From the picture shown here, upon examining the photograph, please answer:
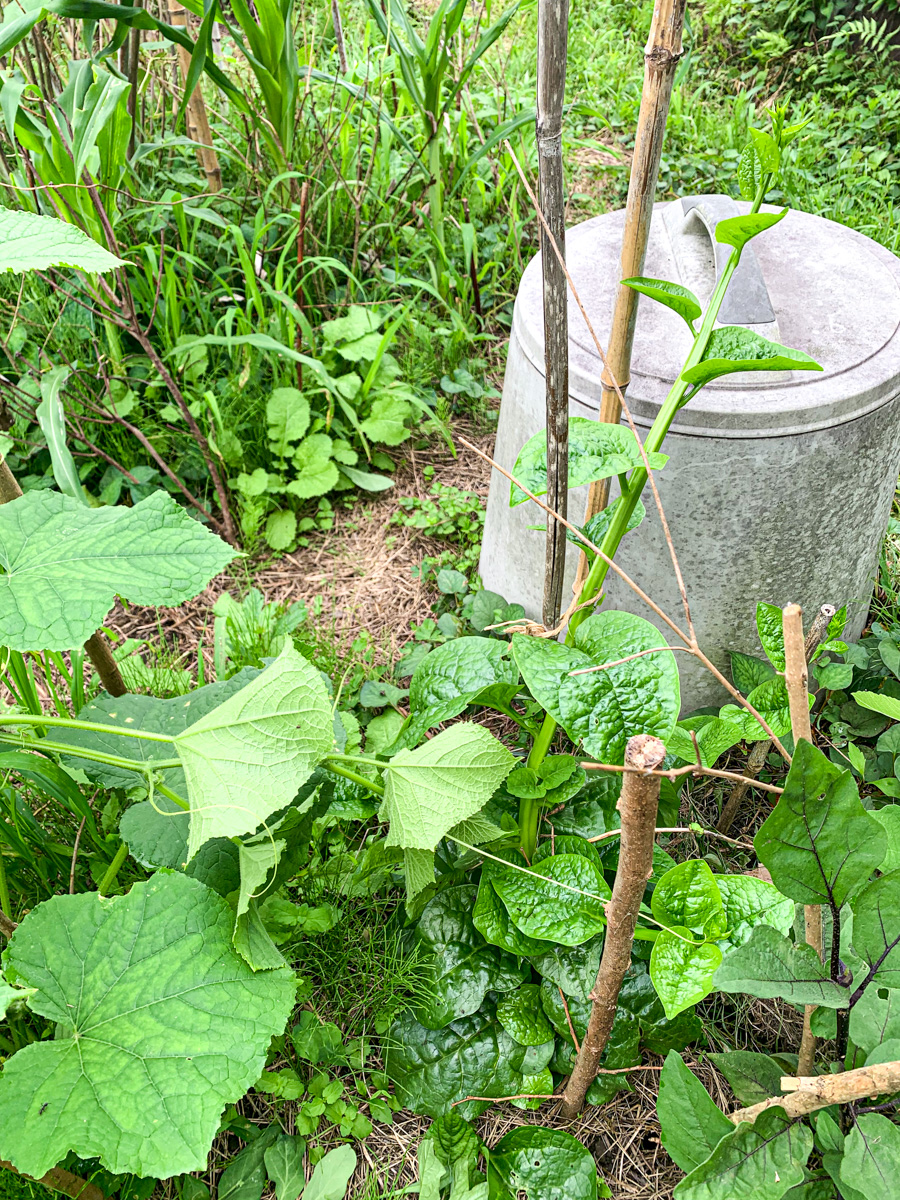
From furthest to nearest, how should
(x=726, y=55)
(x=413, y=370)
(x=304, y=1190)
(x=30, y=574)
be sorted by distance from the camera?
(x=726, y=55) < (x=413, y=370) < (x=304, y=1190) < (x=30, y=574)

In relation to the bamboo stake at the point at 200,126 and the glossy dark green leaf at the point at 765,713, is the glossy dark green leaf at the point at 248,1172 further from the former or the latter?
the bamboo stake at the point at 200,126

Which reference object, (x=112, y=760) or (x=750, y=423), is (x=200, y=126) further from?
(x=112, y=760)

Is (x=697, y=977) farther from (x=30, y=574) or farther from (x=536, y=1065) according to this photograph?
(x=30, y=574)

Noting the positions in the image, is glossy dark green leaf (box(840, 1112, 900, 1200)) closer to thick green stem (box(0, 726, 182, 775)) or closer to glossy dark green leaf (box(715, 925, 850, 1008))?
glossy dark green leaf (box(715, 925, 850, 1008))

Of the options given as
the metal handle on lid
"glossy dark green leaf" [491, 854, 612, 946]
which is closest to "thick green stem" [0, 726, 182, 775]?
"glossy dark green leaf" [491, 854, 612, 946]

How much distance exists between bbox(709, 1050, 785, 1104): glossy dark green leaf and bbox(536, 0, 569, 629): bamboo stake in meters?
0.75

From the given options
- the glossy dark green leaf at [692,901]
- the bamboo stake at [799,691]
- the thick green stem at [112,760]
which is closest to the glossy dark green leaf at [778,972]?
the bamboo stake at [799,691]

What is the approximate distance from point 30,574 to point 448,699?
64 cm

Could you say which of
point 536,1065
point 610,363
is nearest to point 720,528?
point 610,363

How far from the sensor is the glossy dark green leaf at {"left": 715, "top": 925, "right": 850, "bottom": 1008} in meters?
0.86

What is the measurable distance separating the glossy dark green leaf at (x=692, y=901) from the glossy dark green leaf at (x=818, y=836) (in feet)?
0.63

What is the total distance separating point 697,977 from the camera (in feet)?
3.30

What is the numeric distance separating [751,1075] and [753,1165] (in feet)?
0.55

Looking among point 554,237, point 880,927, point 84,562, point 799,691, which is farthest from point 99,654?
point 880,927
